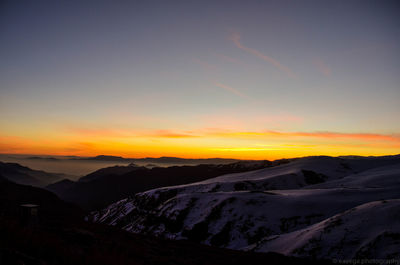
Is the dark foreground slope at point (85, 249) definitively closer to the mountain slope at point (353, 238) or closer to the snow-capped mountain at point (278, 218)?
the mountain slope at point (353, 238)

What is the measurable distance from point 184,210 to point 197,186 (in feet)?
102

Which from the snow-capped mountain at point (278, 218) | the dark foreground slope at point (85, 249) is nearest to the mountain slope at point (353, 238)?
the snow-capped mountain at point (278, 218)

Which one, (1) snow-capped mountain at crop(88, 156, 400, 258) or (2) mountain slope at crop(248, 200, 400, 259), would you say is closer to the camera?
(2) mountain slope at crop(248, 200, 400, 259)

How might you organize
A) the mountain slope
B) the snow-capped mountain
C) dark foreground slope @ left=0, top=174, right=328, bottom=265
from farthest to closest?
the snow-capped mountain
the mountain slope
dark foreground slope @ left=0, top=174, right=328, bottom=265

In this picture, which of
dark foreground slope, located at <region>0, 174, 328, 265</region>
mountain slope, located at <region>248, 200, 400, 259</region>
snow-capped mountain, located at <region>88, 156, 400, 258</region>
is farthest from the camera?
→ snow-capped mountain, located at <region>88, 156, 400, 258</region>

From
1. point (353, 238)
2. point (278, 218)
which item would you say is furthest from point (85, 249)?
point (278, 218)

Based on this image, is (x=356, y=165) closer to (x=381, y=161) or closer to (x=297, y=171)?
(x=381, y=161)

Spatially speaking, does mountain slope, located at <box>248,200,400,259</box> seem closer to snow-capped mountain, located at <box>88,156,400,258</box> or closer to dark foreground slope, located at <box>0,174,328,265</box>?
snow-capped mountain, located at <box>88,156,400,258</box>

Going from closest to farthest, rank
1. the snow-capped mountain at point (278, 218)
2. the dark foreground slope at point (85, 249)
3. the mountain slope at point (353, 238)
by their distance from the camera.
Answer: the dark foreground slope at point (85, 249) → the mountain slope at point (353, 238) → the snow-capped mountain at point (278, 218)

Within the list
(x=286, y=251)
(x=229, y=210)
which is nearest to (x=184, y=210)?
(x=229, y=210)

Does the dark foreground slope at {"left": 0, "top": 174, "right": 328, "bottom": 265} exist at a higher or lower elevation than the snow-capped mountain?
higher

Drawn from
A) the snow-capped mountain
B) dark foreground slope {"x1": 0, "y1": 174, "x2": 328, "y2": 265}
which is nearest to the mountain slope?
the snow-capped mountain

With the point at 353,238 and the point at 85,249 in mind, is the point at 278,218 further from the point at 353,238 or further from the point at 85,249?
the point at 85,249

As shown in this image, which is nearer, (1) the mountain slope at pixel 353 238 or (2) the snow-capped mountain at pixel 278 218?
(1) the mountain slope at pixel 353 238
